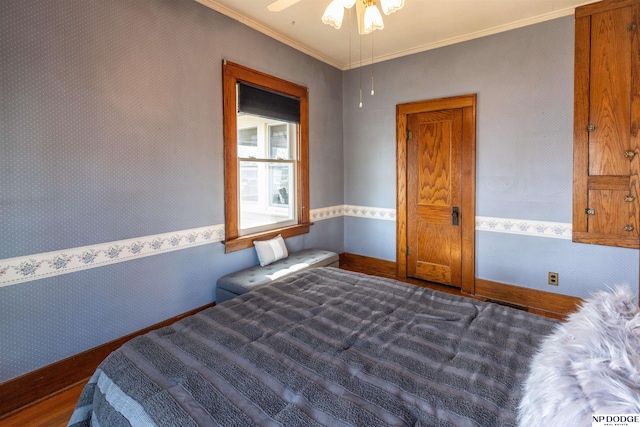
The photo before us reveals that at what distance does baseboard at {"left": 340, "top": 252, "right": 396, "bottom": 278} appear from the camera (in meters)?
4.32

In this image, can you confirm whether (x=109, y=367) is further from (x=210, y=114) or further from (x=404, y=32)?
(x=404, y=32)

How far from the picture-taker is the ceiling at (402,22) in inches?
114

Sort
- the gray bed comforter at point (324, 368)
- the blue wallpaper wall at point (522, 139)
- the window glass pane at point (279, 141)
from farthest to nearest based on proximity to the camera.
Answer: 1. the window glass pane at point (279, 141)
2. the blue wallpaper wall at point (522, 139)
3. the gray bed comforter at point (324, 368)

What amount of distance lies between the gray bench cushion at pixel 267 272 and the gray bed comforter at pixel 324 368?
97 cm

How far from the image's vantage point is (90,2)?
7.04 ft

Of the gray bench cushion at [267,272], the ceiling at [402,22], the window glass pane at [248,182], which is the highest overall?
the ceiling at [402,22]

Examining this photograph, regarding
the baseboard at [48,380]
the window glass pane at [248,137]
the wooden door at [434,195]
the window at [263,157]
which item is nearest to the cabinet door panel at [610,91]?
the wooden door at [434,195]

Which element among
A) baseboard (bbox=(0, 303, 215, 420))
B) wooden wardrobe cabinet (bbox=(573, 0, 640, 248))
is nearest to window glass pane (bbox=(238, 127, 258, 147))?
baseboard (bbox=(0, 303, 215, 420))

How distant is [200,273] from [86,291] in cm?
87

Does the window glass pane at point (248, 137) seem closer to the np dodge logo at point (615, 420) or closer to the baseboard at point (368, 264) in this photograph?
the baseboard at point (368, 264)

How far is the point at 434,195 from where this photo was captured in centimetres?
388

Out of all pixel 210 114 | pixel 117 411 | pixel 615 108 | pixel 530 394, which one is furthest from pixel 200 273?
pixel 615 108

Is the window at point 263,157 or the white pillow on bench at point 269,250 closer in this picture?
the window at point 263,157

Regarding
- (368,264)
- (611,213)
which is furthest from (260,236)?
(611,213)
